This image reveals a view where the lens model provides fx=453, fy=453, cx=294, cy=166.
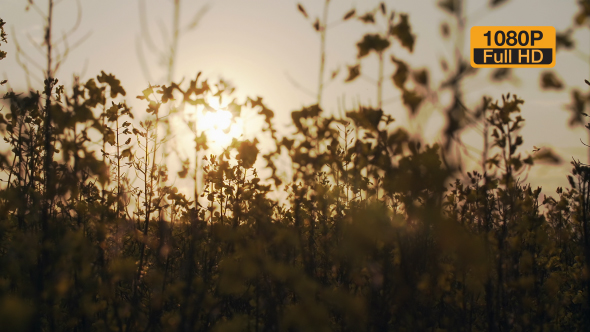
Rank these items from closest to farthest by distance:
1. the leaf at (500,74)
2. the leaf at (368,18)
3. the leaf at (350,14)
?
the leaf at (500,74)
the leaf at (368,18)
the leaf at (350,14)

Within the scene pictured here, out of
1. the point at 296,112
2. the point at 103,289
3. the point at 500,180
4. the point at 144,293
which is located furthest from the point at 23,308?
the point at 144,293

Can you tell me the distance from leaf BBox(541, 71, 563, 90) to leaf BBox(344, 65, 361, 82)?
927mm

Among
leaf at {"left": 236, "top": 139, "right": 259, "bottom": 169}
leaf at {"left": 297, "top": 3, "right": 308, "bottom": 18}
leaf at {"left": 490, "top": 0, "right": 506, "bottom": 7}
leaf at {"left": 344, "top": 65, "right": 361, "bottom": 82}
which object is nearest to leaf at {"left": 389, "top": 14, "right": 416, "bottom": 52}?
leaf at {"left": 344, "top": 65, "right": 361, "bottom": 82}

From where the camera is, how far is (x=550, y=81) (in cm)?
220

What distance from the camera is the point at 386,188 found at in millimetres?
2479

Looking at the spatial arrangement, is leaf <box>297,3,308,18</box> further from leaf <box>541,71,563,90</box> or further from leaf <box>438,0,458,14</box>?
leaf <box>541,71,563,90</box>

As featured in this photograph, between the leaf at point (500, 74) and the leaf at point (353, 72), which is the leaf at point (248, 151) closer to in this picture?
the leaf at point (353, 72)

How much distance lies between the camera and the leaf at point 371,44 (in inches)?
95.0

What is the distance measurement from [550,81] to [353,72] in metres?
0.99

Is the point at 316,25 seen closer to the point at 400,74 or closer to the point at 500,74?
the point at 400,74

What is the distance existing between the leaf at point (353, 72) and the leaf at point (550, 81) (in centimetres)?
93

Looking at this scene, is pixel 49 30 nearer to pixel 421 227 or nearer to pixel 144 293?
pixel 421 227

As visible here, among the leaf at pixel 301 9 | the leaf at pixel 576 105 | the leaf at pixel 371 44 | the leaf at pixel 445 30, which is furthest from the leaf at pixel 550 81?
the leaf at pixel 301 9

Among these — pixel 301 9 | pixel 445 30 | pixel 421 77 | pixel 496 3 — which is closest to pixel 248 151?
pixel 301 9
